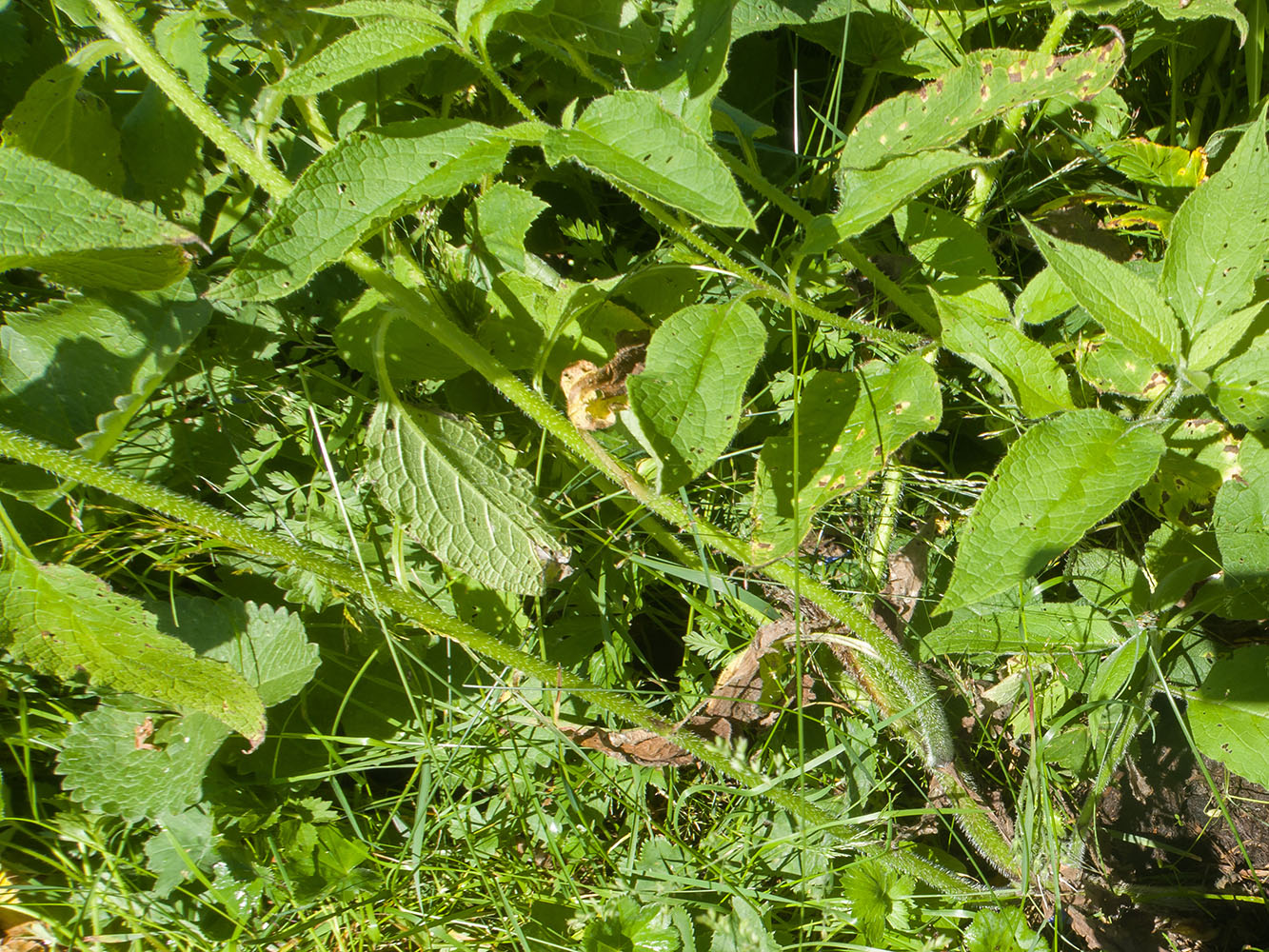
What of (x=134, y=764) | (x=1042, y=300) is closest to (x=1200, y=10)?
(x=1042, y=300)

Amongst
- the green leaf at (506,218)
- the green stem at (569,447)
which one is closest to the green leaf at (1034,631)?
the green stem at (569,447)

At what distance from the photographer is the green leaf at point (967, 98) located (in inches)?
67.0

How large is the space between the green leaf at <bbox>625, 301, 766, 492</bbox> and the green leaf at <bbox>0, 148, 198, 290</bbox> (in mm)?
880

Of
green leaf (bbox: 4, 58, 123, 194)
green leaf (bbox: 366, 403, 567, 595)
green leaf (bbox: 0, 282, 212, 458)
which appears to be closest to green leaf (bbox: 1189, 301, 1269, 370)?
green leaf (bbox: 366, 403, 567, 595)

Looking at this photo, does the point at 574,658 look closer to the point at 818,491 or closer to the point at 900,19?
the point at 818,491

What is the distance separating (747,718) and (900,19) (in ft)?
5.70

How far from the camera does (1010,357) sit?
1887mm

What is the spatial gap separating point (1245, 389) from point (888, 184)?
0.80 meters

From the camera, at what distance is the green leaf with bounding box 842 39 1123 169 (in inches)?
67.0

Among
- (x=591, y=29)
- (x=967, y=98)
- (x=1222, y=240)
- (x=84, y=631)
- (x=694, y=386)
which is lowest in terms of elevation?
(x=84, y=631)

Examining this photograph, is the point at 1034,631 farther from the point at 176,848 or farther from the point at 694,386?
the point at 176,848

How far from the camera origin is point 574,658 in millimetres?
2221

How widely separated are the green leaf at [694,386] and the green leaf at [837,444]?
0.67 ft

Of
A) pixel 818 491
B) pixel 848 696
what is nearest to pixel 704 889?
pixel 848 696
